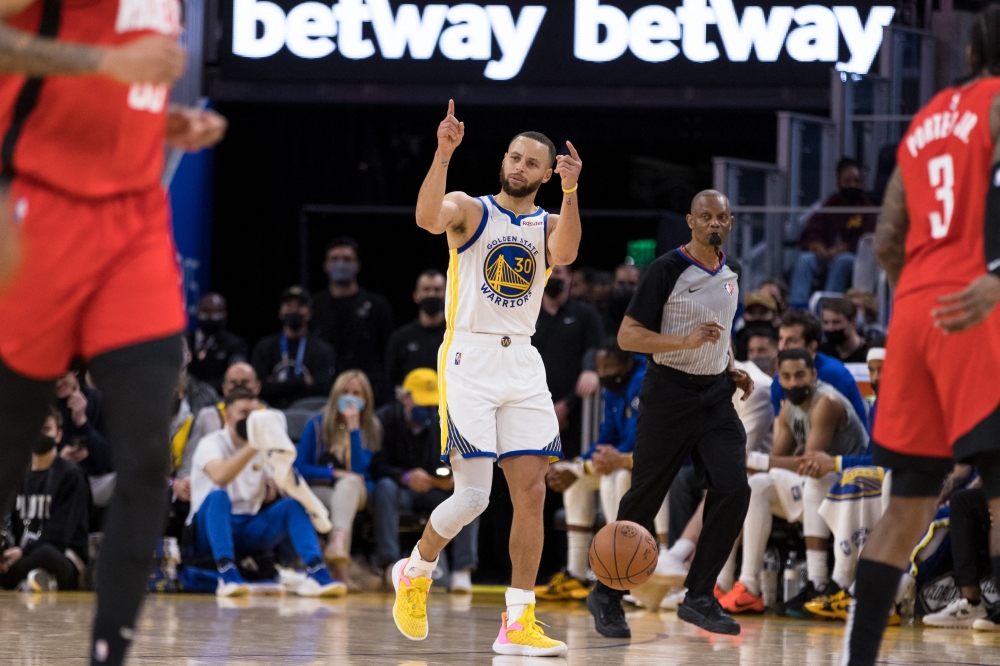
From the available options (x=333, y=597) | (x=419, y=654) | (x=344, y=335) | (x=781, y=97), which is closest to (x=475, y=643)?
(x=419, y=654)

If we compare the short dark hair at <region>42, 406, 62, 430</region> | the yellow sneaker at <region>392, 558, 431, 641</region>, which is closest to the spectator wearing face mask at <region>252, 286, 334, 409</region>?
the short dark hair at <region>42, 406, 62, 430</region>

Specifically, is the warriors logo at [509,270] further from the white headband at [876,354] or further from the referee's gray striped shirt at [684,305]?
the white headband at [876,354]

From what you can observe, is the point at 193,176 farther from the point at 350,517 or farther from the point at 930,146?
the point at 930,146

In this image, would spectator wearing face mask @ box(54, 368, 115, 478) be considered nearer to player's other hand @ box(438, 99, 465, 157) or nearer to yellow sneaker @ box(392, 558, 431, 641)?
yellow sneaker @ box(392, 558, 431, 641)

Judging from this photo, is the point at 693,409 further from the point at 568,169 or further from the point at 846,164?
the point at 846,164

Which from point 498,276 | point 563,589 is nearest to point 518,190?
point 498,276

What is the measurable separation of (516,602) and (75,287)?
11.1ft

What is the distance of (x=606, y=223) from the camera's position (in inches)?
640

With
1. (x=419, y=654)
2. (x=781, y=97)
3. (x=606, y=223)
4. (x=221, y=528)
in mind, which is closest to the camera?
(x=419, y=654)

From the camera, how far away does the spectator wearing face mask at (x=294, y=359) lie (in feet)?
38.4

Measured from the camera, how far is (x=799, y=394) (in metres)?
8.68

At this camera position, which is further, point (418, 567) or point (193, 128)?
point (418, 567)

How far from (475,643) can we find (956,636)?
2.99 m

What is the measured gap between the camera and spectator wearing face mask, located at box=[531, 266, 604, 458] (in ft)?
35.5
